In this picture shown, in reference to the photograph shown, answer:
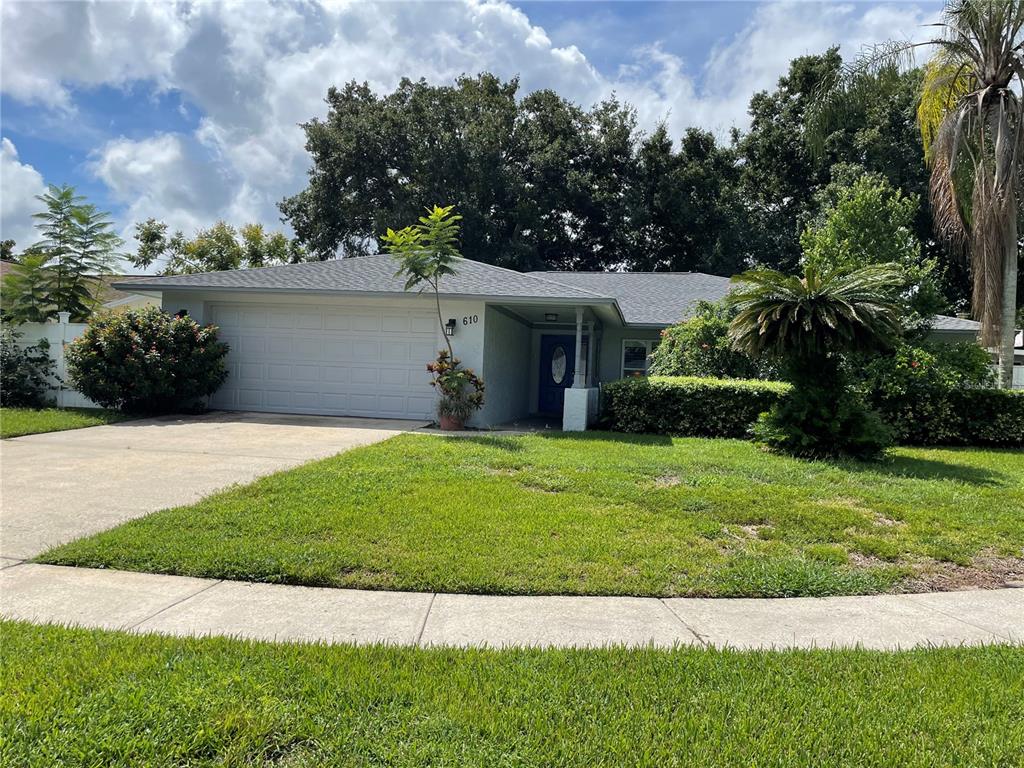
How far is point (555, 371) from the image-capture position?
685 inches

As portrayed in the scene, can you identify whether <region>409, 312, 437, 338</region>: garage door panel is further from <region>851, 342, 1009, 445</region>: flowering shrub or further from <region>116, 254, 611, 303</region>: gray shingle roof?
<region>851, 342, 1009, 445</region>: flowering shrub

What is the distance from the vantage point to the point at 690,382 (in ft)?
37.8

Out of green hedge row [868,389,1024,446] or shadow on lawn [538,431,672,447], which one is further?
green hedge row [868,389,1024,446]

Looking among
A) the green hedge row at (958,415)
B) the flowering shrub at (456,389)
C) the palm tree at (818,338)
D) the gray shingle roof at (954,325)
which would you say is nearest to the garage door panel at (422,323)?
the flowering shrub at (456,389)

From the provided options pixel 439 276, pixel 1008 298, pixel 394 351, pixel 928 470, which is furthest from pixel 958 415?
pixel 394 351

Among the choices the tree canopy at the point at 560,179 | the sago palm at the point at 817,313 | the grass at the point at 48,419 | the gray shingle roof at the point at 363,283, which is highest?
the tree canopy at the point at 560,179

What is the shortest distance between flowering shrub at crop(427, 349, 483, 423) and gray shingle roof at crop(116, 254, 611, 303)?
143 centimetres

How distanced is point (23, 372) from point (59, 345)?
2.70 ft

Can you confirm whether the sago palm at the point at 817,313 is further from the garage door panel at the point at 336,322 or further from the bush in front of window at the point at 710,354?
the garage door panel at the point at 336,322

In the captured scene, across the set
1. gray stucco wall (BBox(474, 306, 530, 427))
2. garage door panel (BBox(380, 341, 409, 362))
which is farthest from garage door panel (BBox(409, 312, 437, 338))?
gray stucco wall (BBox(474, 306, 530, 427))

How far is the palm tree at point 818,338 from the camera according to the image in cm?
848

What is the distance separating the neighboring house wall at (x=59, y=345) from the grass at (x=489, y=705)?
38.2 ft

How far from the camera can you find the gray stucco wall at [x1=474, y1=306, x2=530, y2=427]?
12.8 m

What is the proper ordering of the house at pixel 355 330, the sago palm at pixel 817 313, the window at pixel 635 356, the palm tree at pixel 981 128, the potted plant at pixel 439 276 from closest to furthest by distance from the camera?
1. the sago palm at pixel 817 313
2. the potted plant at pixel 439 276
3. the palm tree at pixel 981 128
4. the house at pixel 355 330
5. the window at pixel 635 356
